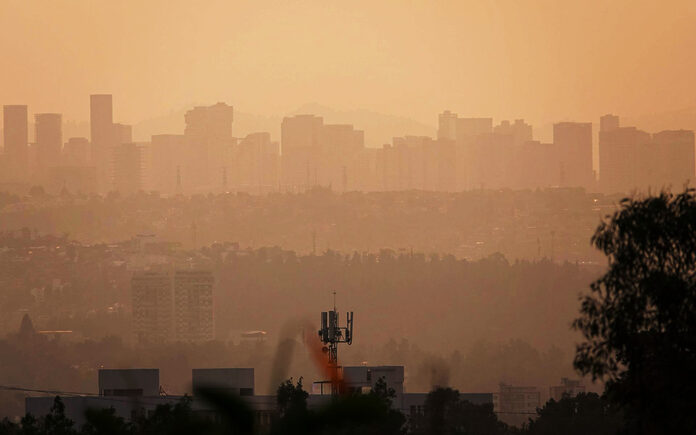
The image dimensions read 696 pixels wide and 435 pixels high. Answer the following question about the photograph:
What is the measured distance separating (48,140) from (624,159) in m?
59.5

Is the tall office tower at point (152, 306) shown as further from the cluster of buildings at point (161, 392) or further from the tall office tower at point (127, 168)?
the cluster of buildings at point (161, 392)

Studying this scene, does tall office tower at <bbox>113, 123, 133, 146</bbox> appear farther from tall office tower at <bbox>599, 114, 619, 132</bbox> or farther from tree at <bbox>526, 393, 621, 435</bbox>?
tree at <bbox>526, 393, 621, 435</bbox>

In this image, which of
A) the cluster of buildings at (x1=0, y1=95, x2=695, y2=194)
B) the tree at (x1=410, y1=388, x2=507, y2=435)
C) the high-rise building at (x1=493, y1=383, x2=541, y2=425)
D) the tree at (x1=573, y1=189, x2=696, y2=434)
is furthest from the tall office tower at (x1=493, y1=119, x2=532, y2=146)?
the tree at (x1=573, y1=189, x2=696, y2=434)

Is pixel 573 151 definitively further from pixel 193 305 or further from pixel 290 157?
pixel 193 305

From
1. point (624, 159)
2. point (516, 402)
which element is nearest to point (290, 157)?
point (624, 159)

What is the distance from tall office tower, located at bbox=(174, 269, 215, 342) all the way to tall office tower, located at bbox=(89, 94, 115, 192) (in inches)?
→ 1294

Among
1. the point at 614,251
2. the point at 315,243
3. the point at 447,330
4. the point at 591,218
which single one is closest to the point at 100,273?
the point at 315,243

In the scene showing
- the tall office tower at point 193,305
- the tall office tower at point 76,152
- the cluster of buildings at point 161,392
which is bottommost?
the cluster of buildings at point 161,392

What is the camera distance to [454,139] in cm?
18212

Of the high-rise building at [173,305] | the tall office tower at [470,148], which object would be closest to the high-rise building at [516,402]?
the high-rise building at [173,305]

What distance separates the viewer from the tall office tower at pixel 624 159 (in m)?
152

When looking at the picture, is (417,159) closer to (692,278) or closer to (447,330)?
(447,330)

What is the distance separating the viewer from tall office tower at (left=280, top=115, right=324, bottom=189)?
17650 centimetres

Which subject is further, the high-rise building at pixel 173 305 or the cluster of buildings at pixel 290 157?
the cluster of buildings at pixel 290 157
